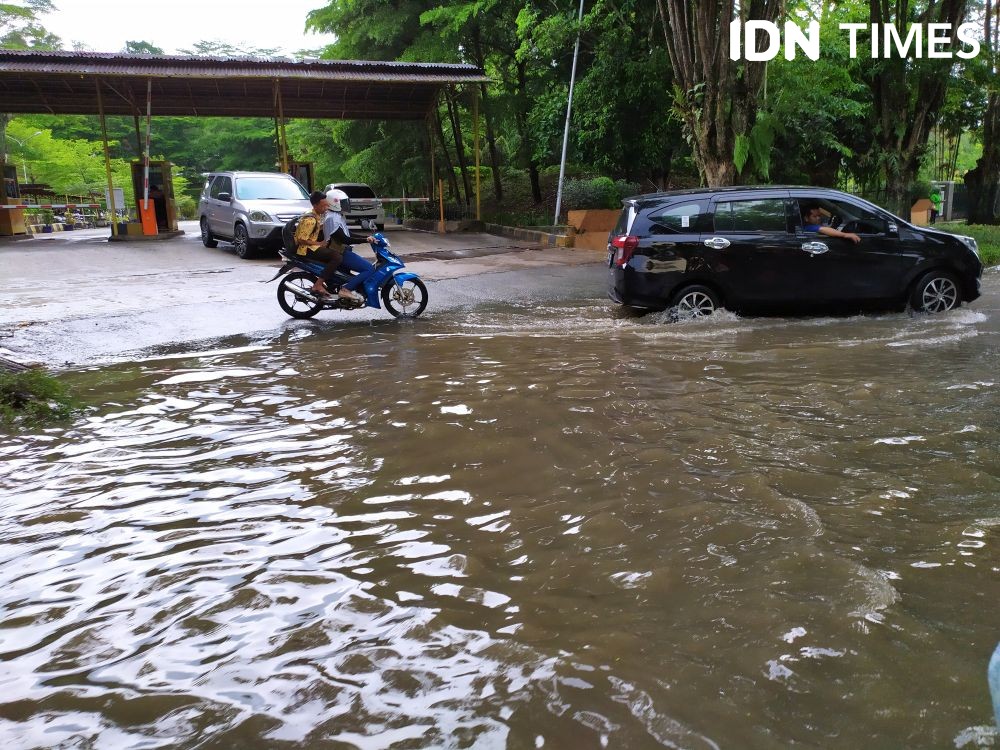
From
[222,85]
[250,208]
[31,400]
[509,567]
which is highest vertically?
[222,85]

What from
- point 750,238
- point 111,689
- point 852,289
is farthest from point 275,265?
point 111,689

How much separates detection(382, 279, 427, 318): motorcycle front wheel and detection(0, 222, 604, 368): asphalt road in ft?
1.22

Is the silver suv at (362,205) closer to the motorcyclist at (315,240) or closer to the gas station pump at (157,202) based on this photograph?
the gas station pump at (157,202)

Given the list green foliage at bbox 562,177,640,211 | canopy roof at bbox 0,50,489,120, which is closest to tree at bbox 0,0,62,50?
canopy roof at bbox 0,50,489,120

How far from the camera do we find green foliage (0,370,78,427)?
19.3ft

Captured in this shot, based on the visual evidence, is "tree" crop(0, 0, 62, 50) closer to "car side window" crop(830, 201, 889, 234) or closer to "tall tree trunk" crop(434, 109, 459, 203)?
"tall tree trunk" crop(434, 109, 459, 203)

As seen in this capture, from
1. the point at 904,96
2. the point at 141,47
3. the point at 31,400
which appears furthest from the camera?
the point at 141,47

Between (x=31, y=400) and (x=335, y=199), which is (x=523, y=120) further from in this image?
(x=31, y=400)

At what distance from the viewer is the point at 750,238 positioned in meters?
9.96

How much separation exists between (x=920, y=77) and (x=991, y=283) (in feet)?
21.4

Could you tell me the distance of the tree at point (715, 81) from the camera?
14.1 m

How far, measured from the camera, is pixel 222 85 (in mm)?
24672

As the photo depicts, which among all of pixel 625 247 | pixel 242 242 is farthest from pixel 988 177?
pixel 242 242

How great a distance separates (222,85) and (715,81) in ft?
54.0
